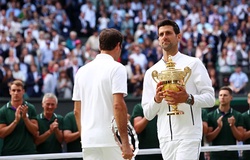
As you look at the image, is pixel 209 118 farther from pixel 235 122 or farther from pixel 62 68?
pixel 62 68

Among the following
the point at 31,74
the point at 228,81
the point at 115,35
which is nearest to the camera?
the point at 115,35

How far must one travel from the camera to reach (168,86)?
7.91m

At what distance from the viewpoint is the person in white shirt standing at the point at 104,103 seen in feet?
24.5

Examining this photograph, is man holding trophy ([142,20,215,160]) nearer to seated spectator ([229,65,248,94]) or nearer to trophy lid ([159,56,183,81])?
trophy lid ([159,56,183,81])

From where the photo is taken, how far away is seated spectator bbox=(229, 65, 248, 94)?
878 inches

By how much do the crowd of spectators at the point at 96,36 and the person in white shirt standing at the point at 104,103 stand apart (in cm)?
1204

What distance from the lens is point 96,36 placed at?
958 inches

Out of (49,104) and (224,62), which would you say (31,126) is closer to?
(49,104)

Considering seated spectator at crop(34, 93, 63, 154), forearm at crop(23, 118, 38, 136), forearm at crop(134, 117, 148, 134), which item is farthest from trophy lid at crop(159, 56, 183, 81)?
seated spectator at crop(34, 93, 63, 154)

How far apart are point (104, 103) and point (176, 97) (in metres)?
0.78

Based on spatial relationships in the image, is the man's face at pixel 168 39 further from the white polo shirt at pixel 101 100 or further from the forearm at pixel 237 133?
the forearm at pixel 237 133

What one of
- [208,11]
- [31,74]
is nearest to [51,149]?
[31,74]

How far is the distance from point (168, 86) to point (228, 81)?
1507 centimetres

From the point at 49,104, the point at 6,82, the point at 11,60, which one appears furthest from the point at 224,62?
the point at 49,104
